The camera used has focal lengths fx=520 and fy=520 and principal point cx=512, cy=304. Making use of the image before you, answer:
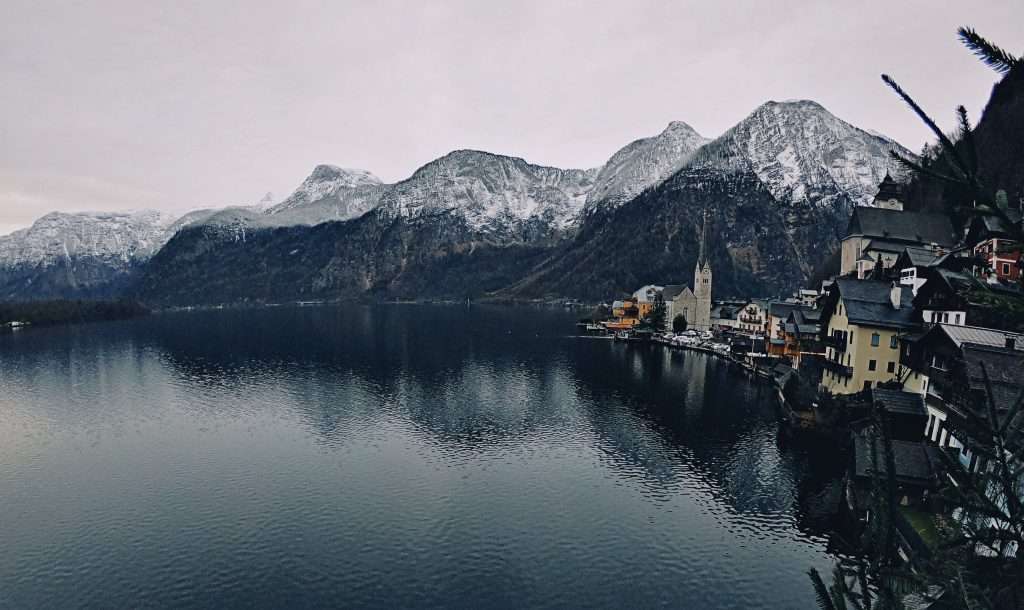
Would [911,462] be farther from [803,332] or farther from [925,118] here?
[803,332]

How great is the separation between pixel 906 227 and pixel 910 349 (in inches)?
2831

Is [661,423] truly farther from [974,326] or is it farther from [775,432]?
[974,326]

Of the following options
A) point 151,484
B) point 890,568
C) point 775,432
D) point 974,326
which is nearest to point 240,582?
point 151,484

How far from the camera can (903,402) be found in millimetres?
50125

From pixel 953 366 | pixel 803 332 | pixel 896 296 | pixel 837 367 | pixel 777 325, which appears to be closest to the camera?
pixel 953 366

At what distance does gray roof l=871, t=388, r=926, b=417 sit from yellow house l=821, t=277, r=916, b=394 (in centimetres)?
883

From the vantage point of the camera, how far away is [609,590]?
3494 cm

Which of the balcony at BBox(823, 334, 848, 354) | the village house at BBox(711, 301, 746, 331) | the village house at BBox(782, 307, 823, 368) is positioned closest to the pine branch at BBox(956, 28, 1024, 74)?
the balcony at BBox(823, 334, 848, 354)

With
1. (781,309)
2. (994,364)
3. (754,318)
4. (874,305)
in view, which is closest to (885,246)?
(781,309)

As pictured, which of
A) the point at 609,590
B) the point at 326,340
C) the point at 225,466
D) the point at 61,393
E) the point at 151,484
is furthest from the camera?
the point at 326,340

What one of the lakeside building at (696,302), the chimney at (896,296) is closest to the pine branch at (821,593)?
the chimney at (896,296)

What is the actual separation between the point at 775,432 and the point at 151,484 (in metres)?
70.5

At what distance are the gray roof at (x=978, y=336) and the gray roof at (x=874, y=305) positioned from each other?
1288cm

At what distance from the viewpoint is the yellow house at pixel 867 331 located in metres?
59.2
